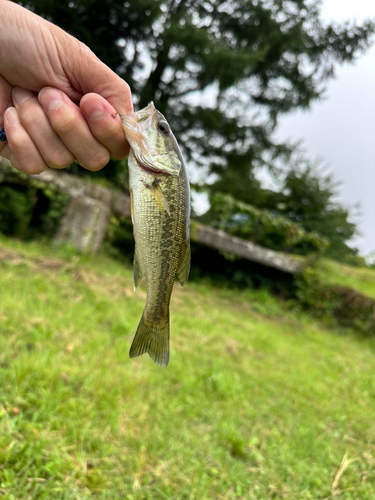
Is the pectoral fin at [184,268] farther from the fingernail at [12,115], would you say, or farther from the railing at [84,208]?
the railing at [84,208]

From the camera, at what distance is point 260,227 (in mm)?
11344

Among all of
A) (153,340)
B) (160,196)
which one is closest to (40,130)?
(160,196)

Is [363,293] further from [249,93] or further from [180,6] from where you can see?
A: [180,6]

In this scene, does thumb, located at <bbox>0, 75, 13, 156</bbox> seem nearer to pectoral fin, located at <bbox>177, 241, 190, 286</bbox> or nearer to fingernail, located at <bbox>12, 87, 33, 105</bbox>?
fingernail, located at <bbox>12, 87, 33, 105</bbox>

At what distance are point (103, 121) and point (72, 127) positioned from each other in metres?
0.15

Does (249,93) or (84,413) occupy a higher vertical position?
(249,93)

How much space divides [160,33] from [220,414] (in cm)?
1103

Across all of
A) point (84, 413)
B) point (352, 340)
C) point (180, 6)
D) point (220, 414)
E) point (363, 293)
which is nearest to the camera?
point (84, 413)

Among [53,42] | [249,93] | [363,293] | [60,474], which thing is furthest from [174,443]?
[249,93]

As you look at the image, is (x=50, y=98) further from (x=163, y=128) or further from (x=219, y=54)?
(x=219, y=54)

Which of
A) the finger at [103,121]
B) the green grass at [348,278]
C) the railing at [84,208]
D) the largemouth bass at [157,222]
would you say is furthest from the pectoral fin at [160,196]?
the green grass at [348,278]

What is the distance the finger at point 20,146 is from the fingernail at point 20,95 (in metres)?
0.07

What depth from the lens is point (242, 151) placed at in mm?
13977

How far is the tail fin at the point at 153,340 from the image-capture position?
1.41 meters
